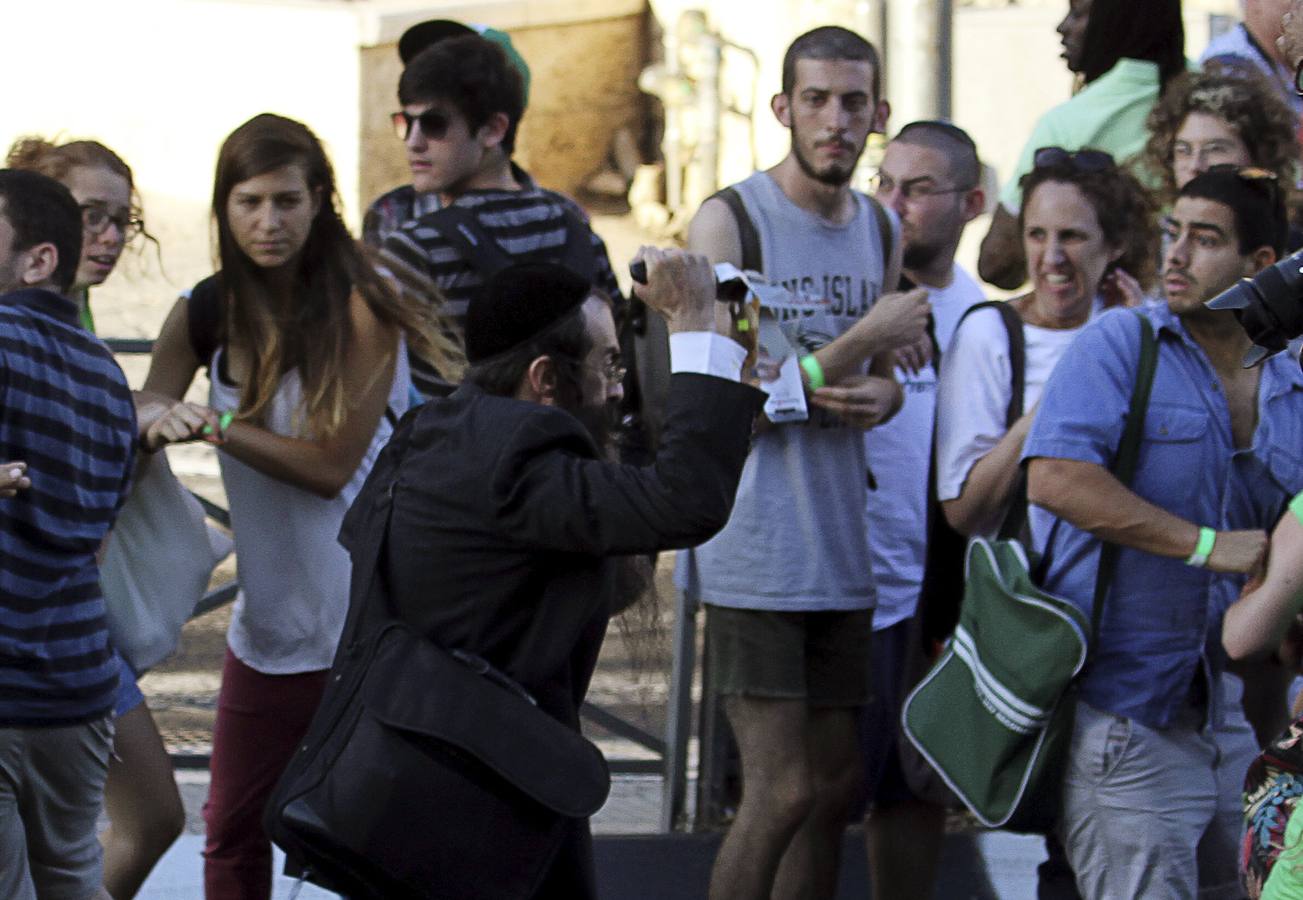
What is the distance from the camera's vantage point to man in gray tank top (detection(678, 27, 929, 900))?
4.66 m

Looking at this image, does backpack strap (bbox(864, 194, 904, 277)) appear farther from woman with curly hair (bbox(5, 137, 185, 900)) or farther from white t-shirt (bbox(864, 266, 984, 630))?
woman with curly hair (bbox(5, 137, 185, 900))

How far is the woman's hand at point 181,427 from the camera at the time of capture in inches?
173

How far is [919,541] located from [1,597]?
217 cm

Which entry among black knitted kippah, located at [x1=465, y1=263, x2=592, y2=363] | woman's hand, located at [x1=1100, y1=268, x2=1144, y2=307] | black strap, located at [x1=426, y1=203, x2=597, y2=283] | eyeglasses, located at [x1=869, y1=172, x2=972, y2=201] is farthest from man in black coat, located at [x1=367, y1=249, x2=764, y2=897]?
eyeglasses, located at [x1=869, y1=172, x2=972, y2=201]

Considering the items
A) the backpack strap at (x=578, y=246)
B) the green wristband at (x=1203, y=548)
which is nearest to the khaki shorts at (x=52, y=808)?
the backpack strap at (x=578, y=246)

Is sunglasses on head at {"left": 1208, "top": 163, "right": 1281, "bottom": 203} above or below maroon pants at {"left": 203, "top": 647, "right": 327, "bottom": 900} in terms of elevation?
above

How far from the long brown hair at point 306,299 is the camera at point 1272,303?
1.91 meters

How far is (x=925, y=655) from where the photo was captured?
203 inches

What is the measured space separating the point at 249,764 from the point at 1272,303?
2275mm

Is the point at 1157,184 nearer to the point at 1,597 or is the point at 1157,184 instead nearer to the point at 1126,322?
the point at 1126,322

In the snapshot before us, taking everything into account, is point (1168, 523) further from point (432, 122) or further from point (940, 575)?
point (432, 122)

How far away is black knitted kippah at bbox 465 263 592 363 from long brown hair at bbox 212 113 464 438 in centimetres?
117

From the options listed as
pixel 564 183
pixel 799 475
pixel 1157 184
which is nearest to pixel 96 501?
pixel 799 475

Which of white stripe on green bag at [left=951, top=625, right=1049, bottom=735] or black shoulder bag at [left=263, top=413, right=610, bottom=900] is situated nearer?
black shoulder bag at [left=263, top=413, right=610, bottom=900]
